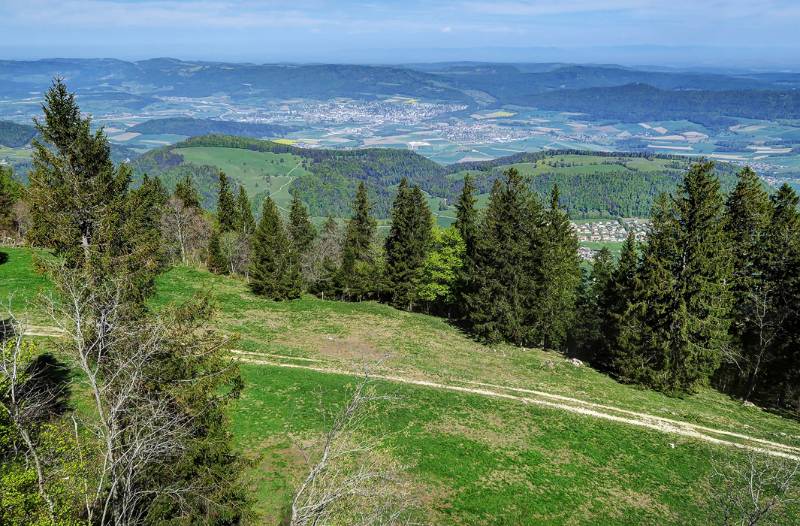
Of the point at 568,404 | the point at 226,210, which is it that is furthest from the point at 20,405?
the point at 226,210

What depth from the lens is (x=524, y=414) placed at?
27.9 m

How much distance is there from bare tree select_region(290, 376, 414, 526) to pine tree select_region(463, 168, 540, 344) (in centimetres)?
1657

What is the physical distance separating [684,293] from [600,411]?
421 inches

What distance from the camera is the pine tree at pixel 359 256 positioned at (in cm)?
5469

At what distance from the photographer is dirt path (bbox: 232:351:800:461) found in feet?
86.6

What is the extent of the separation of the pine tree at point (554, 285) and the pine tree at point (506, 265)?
1059 mm

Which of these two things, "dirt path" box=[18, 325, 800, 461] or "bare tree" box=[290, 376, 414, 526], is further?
"dirt path" box=[18, 325, 800, 461]

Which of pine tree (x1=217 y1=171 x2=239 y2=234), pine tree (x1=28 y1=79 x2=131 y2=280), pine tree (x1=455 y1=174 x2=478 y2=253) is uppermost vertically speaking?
pine tree (x1=28 y1=79 x2=131 y2=280)

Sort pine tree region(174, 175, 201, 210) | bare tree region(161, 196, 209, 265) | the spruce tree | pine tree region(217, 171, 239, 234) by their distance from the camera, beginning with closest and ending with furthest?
the spruce tree, bare tree region(161, 196, 209, 265), pine tree region(174, 175, 201, 210), pine tree region(217, 171, 239, 234)

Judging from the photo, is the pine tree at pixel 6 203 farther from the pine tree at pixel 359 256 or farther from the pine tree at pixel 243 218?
the pine tree at pixel 359 256

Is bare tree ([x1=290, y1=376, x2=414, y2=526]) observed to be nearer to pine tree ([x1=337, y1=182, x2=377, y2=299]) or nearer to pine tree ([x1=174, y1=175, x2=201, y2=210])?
pine tree ([x1=337, y1=182, x2=377, y2=299])

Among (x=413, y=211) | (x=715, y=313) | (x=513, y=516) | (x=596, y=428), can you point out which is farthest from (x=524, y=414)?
(x=413, y=211)

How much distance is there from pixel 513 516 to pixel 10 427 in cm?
1667

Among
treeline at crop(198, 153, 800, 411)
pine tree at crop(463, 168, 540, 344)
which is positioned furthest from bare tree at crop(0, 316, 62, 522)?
treeline at crop(198, 153, 800, 411)
